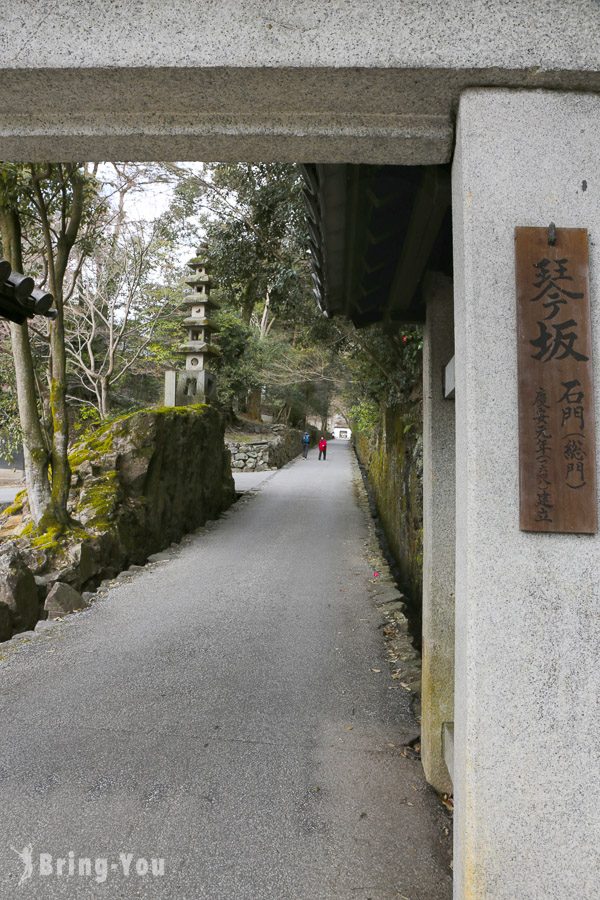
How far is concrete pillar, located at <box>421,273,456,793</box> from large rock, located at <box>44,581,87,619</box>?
4.32m

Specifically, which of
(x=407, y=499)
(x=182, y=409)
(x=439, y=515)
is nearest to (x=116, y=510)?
(x=182, y=409)

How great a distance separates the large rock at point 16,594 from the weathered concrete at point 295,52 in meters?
4.88

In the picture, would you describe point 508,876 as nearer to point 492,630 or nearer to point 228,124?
point 492,630

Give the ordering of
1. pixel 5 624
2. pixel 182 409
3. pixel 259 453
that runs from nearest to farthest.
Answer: pixel 5 624, pixel 182 409, pixel 259 453

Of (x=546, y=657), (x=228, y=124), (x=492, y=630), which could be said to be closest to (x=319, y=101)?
(x=228, y=124)

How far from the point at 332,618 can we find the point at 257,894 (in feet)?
12.4

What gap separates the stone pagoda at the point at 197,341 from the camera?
1289cm

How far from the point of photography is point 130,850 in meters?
2.53

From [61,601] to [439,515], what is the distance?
184 inches

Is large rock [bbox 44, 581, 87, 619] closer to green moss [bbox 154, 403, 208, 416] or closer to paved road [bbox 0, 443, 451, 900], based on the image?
paved road [bbox 0, 443, 451, 900]

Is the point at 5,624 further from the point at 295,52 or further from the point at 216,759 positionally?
the point at 295,52

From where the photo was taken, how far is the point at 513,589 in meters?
1.73

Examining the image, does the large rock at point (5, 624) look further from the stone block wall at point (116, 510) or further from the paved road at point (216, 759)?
Result: the paved road at point (216, 759)

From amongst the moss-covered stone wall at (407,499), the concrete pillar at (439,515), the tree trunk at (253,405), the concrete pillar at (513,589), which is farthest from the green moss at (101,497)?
the tree trunk at (253,405)
